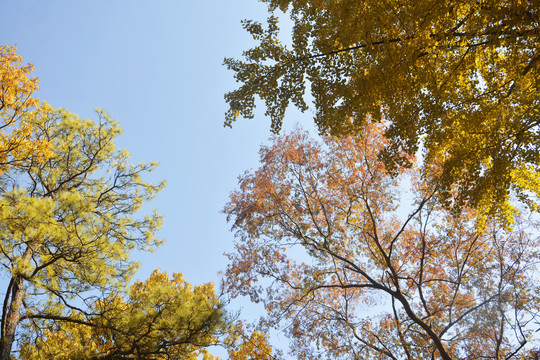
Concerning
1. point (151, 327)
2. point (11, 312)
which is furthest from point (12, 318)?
point (151, 327)

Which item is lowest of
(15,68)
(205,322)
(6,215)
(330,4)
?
(205,322)

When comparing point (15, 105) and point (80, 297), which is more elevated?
point (15, 105)

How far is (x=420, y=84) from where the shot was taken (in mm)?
3924

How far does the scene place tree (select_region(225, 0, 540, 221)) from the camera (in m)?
3.71

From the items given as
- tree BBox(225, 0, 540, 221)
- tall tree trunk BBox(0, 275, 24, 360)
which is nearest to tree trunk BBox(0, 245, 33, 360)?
tall tree trunk BBox(0, 275, 24, 360)

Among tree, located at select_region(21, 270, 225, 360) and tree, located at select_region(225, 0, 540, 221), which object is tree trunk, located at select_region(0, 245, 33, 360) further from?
tree, located at select_region(225, 0, 540, 221)

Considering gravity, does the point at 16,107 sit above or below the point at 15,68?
below

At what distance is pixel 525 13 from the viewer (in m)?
3.10

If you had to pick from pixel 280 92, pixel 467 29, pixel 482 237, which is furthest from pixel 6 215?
pixel 482 237

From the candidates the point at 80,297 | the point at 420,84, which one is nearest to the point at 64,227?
the point at 80,297

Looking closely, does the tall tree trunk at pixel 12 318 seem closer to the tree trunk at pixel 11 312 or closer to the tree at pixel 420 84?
the tree trunk at pixel 11 312

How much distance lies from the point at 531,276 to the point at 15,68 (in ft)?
39.0

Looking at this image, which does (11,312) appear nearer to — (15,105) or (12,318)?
(12,318)

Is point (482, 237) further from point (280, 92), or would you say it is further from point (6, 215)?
point (6, 215)
